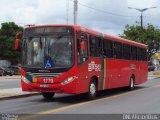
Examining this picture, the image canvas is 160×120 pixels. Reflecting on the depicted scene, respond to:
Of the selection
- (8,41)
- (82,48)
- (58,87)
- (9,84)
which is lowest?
(9,84)

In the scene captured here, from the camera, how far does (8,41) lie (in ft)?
229

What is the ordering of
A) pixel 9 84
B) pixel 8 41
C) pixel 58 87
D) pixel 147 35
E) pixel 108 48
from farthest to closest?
1. pixel 147 35
2. pixel 8 41
3. pixel 9 84
4. pixel 108 48
5. pixel 58 87

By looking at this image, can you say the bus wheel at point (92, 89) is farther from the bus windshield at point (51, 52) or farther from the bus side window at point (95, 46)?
the bus windshield at point (51, 52)

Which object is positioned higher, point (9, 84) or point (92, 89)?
point (92, 89)

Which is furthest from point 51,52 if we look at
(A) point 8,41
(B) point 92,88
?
(A) point 8,41

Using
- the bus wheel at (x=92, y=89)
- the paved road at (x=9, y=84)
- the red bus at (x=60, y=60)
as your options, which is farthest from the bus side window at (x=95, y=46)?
the paved road at (x=9, y=84)

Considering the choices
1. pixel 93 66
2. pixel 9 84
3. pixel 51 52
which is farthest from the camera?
pixel 9 84

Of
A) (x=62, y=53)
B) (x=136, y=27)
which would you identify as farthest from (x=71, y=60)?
(x=136, y=27)

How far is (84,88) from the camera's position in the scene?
17.7 meters

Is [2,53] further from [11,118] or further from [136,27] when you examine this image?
[11,118]

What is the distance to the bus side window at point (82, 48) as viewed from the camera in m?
17.1

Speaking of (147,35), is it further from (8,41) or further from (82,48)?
(82,48)

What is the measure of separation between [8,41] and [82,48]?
53.9m

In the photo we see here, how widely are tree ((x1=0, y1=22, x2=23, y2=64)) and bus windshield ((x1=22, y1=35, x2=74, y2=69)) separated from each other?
5302 centimetres
